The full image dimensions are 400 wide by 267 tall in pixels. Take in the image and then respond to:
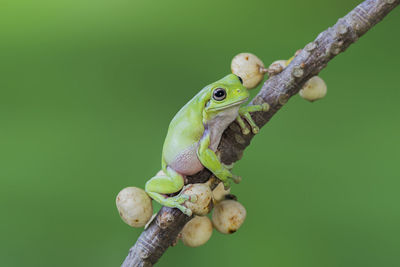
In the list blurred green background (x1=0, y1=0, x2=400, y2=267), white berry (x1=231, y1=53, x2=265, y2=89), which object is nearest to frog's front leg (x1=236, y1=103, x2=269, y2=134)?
white berry (x1=231, y1=53, x2=265, y2=89)

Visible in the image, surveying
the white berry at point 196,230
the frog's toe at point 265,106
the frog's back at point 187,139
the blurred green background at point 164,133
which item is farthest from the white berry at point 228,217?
the blurred green background at point 164,133

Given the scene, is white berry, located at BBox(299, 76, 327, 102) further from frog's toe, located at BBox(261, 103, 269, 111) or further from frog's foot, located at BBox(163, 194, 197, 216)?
frog's foot, located at BBox(163, 194, 197, 216)

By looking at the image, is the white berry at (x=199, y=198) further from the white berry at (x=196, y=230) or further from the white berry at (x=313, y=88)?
the white berry at (x=313, y=88)

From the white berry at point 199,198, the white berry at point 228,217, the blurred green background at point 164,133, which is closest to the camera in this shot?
the white berry at point 199,198

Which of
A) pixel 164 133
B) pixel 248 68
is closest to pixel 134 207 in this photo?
pixel 248 68

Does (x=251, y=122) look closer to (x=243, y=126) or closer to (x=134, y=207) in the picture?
(x=243, y=126)

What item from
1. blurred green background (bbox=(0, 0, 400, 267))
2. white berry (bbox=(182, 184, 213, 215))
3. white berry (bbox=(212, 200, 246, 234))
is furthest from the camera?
blurred green background (bbox=(0, 0, 400, 267))

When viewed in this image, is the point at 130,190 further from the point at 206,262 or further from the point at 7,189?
the point at 7,189
